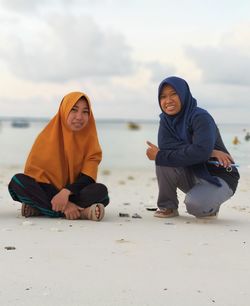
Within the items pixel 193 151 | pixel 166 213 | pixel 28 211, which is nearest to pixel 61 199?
pixel 28 211

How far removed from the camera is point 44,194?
395 cm

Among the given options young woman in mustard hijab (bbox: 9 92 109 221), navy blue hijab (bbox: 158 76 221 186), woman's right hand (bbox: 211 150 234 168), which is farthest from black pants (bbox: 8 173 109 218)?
woman's right hand (bbox: 211 150 234 168)

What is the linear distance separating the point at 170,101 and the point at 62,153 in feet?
2.99

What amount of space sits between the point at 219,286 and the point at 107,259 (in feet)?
2.11

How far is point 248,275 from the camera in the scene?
2.49 m

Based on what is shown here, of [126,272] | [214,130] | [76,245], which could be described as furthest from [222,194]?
[126,272]

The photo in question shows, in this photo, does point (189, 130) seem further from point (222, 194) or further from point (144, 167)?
point (144, 167)

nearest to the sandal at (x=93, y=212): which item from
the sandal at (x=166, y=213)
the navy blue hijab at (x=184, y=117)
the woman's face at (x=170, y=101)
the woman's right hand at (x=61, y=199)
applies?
the woman's right hand at (x=61, y=199)

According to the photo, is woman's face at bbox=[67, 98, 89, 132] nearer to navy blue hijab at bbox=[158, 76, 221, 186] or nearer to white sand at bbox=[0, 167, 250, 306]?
navy blue hijab at bbox=[158, 76, 221, 186]

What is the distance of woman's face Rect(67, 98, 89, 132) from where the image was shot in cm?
389

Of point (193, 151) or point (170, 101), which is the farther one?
point (170, 101)

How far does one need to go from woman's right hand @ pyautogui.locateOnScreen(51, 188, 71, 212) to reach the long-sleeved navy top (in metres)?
0.72

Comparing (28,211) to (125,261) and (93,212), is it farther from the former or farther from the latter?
(125,261)

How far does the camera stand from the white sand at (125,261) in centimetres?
216
